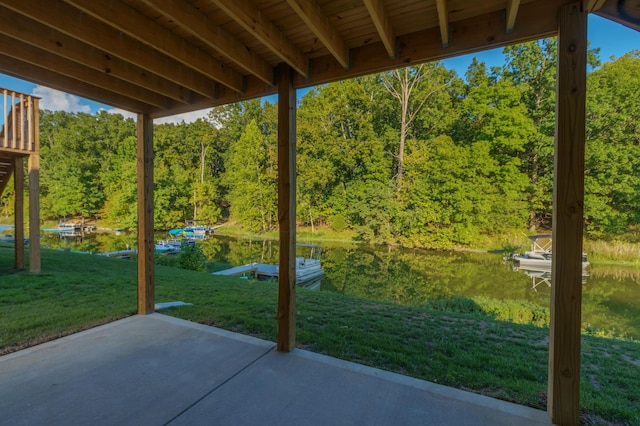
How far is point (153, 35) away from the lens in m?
1.79

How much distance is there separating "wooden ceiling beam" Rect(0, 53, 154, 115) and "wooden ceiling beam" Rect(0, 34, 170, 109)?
0.12 meters

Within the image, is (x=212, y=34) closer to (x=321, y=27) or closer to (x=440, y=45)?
(x=321, y=27)

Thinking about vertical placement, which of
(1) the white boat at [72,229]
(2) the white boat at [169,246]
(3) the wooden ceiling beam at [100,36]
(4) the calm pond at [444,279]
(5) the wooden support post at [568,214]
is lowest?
(4) the calm pond at [444,279]

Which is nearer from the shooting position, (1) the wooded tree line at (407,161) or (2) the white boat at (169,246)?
(1) the wooded tree line at (407,161)

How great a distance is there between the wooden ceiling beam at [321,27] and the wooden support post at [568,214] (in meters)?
1.20

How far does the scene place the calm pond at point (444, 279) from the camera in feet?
21.7

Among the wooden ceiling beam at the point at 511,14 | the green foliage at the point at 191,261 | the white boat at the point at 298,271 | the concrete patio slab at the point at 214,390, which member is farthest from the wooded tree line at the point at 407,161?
the wooden ceiling beam at the point at 511,14

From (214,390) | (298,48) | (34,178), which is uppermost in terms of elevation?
(298,48)

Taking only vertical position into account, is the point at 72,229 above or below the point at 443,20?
below

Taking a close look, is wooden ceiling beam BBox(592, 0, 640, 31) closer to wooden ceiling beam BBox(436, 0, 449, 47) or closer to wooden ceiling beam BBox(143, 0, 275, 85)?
wooden ceiling beam BBox(436, 0, 449, 47)

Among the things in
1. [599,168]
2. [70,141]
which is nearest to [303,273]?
[599,168]

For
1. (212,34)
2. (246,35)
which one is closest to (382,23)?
(246,35)

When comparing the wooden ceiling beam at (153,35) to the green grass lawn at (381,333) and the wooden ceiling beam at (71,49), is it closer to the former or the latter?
the wooden ceiling beam at (71,49)

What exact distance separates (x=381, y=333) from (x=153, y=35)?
3.22 metres
